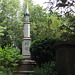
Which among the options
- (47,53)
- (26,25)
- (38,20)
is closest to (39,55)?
(47,53)

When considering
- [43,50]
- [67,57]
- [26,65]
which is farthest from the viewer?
[26,65]

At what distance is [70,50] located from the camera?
6.44 m

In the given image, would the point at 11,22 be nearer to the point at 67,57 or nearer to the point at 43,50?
the point at 43,50

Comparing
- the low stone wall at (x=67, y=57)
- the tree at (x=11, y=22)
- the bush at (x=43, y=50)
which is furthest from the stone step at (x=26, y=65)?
the tree at (x=11, y=22)

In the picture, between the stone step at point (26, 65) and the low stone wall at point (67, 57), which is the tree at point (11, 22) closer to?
the stone step at point (26, 65)

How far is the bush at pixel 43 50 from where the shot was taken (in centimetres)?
1255


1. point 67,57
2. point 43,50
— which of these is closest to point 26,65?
point 43,50

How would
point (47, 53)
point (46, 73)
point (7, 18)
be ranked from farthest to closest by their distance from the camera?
point (7, 18) → point (47, 53) → point (46, 73)

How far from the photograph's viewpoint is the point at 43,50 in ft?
41.4

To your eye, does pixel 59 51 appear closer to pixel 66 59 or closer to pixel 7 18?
pixel 66 59

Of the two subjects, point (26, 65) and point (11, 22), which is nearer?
point (26, 65)

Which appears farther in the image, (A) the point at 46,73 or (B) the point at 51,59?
(B) the point at 51,59

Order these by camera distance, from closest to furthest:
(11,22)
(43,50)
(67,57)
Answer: (67,57) → (43,50) → (11,22)

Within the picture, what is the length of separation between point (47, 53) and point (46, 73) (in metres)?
4.36
